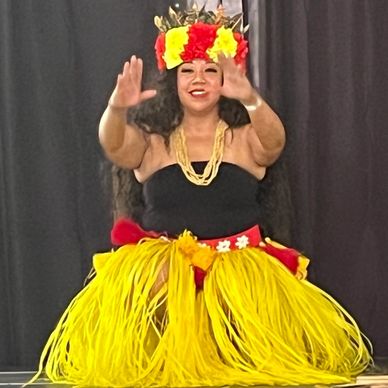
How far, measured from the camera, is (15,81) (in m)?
1.55

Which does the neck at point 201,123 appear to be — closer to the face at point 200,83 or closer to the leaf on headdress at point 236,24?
the face at point 200,83

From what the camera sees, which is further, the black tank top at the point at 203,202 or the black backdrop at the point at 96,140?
the black backdrop at the point at 96,140

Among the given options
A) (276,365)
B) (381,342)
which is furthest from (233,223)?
(381,342)

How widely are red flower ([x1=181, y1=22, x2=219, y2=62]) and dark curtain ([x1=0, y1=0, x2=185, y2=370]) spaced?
11.7 inches

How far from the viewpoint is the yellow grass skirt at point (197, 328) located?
3.69ft

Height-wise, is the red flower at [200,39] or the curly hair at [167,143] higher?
the red flower at [200,39]

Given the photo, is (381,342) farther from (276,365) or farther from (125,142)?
(125,142)

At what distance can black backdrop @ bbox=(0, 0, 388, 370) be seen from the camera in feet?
5.03

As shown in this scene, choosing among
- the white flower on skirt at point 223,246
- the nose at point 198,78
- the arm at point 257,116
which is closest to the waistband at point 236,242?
the white flower on skirt at point 223,246

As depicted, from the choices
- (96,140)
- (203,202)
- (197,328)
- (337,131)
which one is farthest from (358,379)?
(96,140)

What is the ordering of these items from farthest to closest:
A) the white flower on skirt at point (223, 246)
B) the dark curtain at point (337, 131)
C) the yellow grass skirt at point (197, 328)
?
the dark curtain at point (337, 131), the white flower on skirt at point (223, 246), the yellow grass skirt at point (197, 328)

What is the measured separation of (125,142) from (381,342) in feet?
2.09

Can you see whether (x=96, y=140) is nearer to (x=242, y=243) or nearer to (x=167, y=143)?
(x=167, y=143)

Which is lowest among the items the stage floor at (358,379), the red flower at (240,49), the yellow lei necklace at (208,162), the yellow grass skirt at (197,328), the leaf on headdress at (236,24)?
the stage floor at (358,379)
